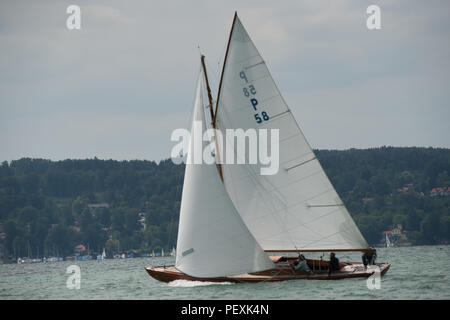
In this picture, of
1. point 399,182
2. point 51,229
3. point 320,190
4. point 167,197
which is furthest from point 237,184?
point 399,182

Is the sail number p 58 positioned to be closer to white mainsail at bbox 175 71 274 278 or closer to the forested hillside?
white mainsail at bbox 175 71 274 278

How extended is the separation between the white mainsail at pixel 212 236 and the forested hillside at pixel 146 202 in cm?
9718

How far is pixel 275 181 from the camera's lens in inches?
1496

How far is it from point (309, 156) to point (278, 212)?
2.73m

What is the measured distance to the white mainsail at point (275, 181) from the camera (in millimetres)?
37719

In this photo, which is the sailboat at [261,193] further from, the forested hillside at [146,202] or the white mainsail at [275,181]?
the forested hillside at [146,202]

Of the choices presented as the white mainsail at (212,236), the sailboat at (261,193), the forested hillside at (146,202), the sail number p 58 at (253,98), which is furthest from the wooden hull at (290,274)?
the forested hillside at (146,202)

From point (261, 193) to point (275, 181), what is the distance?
82 cm

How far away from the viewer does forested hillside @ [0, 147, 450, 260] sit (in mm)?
143500

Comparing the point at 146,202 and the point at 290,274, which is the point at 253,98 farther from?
the point at 146,202

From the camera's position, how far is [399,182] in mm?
168500

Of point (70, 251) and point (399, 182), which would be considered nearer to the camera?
point (70, 251)

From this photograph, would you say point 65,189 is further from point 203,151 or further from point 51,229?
point 203,151

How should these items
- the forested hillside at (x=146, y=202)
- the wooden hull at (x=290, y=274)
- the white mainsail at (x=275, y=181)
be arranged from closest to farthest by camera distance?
1. the wooden hull at (x=290, y=274)
2. the white mainsail at (x=275, y=181)
3. the forested hillside at (x=146, y=202)
